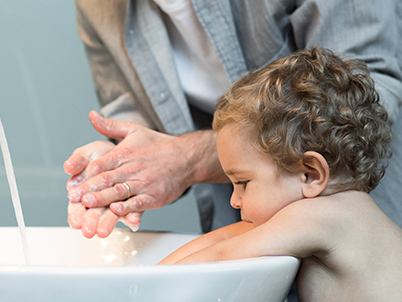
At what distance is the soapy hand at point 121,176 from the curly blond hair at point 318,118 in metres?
0.26

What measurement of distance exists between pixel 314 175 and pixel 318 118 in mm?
81

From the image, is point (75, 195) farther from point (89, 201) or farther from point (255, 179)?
point (255, 179)

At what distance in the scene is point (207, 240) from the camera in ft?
2.22

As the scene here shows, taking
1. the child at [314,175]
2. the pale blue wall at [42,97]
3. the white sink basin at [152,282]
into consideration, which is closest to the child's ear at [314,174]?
the child at [314,175]

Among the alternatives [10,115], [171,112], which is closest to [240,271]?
[171,112]

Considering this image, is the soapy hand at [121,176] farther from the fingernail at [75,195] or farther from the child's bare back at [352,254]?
the child's bare back at [352,254]

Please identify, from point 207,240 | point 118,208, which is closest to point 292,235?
point 207,240

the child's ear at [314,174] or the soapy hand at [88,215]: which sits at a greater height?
the child's ear at [314,174]

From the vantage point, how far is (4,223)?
1.30 m

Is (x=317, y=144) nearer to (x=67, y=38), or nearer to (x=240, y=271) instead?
(x=240, y=271)

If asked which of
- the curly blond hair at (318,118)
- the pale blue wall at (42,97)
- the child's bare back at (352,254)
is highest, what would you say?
the curly blond hair at (318,118)

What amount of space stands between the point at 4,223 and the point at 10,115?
1.69ft

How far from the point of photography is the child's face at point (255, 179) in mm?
565

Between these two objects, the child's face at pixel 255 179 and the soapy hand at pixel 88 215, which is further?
the soapy hand at pixel 88 215
